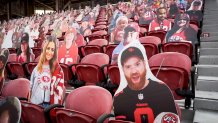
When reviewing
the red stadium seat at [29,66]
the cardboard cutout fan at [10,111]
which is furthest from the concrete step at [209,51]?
the cardboard cutout fan at [10,111]

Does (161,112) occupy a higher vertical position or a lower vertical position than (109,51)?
lower

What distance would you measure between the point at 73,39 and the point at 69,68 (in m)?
0.51

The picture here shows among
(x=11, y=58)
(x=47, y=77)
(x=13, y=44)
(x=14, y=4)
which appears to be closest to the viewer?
(x=47, y=77)

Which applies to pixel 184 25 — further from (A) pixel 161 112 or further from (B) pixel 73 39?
(A) pixel 161 112

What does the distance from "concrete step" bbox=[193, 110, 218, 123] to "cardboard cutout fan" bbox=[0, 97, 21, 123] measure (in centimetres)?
125

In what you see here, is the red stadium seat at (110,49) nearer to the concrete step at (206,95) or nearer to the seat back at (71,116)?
the concrete step at (206,95)

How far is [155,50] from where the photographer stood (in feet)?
10.3

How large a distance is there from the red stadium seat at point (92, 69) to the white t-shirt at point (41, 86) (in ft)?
1.85

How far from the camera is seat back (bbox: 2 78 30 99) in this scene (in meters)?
2.69

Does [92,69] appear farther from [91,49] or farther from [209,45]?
[209,45]

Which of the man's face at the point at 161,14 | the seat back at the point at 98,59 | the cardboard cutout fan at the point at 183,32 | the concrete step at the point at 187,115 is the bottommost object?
the concrete step at the point at 187,115

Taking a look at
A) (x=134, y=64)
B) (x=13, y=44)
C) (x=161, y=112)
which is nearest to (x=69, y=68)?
(x=134, y=64)

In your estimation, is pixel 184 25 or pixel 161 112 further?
pixel 184 25

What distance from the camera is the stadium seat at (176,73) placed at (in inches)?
86.9
